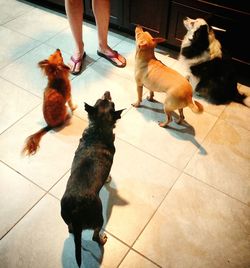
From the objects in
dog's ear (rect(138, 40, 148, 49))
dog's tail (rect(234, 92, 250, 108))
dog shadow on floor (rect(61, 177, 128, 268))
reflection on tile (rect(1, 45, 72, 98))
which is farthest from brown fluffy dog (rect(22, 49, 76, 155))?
dog's tail (rect(234, 92, 250, 108))

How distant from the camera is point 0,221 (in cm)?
158

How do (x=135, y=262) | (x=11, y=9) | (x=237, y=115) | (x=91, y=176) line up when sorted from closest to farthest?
(x=91, y=176) < (x=135, y=262) < (x=237, y=115) < (x=11, y=9)

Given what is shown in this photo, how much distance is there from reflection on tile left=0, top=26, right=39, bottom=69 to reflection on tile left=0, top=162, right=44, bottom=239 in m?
1.21

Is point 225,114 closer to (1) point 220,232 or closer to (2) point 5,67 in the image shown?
(1) point 220,232

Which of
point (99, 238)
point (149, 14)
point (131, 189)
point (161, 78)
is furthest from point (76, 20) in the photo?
point (99, 238)

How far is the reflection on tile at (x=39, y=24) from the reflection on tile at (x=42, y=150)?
3.64 ft

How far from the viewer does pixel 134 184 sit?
5.75 ft

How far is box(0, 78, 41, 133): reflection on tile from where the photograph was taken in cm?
209

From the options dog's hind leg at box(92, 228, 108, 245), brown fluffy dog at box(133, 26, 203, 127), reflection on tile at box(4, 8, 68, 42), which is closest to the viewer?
dog's hind leg at box(92, 228, 108, 245)

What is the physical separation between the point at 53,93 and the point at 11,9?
1.88 metres

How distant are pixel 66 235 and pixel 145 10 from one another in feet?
6.57

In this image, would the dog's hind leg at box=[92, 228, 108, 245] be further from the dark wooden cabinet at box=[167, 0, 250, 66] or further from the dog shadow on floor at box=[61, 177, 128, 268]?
the dark wooden cabinet at box=[167, 0, 250, 66]

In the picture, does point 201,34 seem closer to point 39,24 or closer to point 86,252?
point 86,252

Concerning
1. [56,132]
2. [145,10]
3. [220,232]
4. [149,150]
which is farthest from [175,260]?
[145,10]
